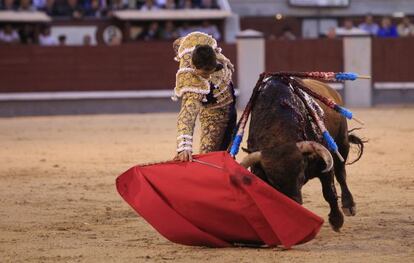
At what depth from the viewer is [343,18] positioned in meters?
18.8

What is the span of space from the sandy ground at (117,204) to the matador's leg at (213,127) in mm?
495

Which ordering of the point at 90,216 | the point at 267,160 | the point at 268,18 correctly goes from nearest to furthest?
the point at 267,160, the point at 90,216, the point at 268,18

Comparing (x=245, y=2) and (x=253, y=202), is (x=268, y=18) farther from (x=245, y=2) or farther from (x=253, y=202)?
(x=253, y=202)

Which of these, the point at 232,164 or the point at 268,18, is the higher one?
the point at 232,164

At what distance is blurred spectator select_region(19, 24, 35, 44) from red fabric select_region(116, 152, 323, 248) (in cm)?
1135

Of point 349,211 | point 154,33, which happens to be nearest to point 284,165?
point 349,211

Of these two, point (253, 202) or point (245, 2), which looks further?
point (245, 2)

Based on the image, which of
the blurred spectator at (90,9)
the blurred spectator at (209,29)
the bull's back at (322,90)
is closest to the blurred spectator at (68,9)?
the blurred spectator at (90,9)

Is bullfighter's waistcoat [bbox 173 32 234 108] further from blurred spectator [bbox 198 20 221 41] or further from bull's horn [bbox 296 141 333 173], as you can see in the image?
blurred spectator [bbox 198 20 221 41]

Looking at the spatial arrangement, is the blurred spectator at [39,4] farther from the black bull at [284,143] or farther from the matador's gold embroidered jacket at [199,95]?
the black bull at [284,143]

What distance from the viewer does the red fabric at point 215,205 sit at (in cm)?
421

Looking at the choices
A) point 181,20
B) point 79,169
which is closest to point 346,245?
point 79,169

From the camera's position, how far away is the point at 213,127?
4.80m

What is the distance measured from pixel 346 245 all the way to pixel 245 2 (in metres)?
14.3
